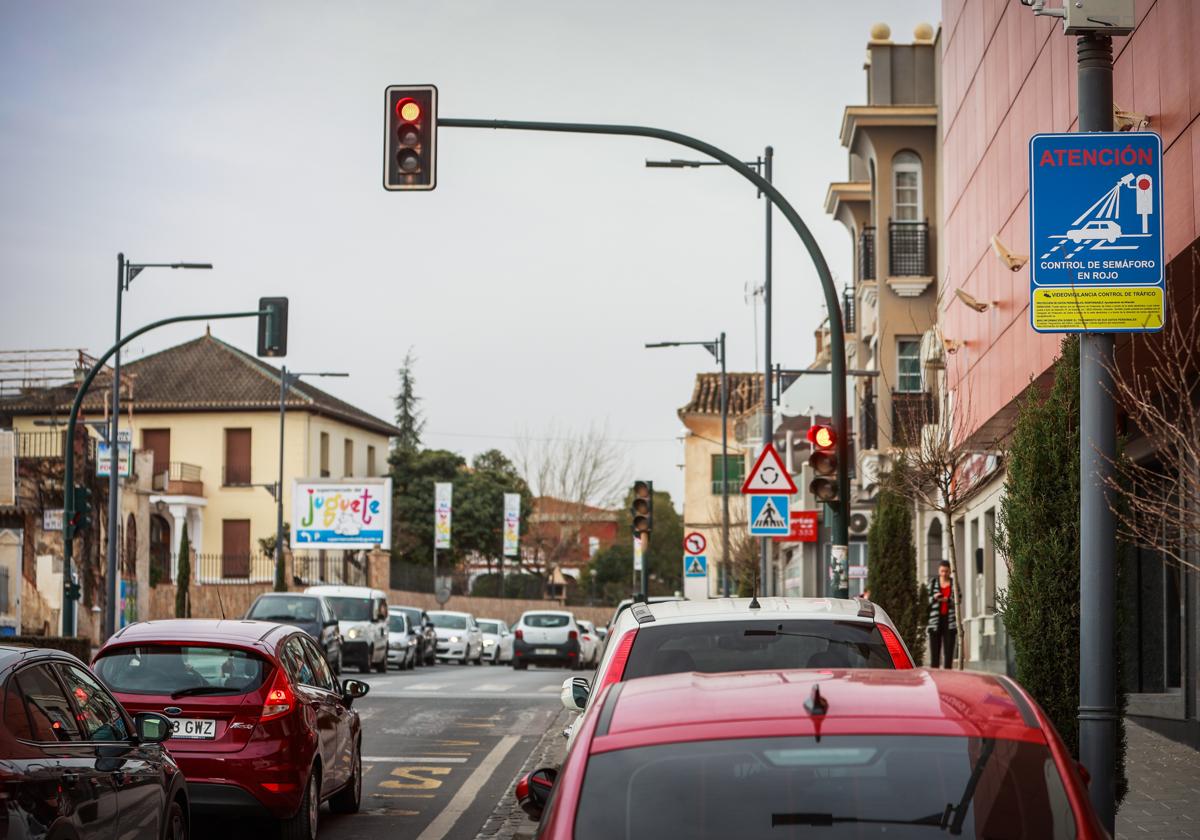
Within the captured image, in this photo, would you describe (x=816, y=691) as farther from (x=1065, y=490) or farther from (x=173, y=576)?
(x=173, y=576)

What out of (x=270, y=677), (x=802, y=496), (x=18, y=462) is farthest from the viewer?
(x=802, y=496)

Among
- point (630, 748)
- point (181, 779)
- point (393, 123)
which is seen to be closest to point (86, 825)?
point (181, 779)

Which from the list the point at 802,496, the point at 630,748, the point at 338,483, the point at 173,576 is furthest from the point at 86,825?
the point at 173,576

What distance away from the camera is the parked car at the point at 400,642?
4359cm

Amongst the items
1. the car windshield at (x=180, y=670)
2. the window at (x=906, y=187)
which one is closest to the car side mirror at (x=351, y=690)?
the car windshield at (x=180, y=670)

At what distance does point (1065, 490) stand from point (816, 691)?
7565 millimetres

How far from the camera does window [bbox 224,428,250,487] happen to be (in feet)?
266

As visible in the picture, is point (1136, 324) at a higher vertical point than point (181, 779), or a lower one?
higher

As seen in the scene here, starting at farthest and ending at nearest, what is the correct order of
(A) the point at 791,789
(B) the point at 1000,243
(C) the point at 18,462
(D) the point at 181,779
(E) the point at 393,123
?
(C) the point at 18,462 < (B) the point at 1000,243 < (E) the point at 393,123 < (D) the point at 181,779 < (A) the point at 791,789

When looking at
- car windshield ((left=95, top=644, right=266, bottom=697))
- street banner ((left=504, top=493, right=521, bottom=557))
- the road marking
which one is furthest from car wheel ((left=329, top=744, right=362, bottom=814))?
street banner ((left=504, top=493, right=521, bottom=557))

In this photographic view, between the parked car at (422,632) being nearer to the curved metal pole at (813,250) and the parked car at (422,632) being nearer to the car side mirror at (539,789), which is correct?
the curved metal pole at (813,250)

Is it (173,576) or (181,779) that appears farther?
(173,576)

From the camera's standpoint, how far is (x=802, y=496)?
55656mm

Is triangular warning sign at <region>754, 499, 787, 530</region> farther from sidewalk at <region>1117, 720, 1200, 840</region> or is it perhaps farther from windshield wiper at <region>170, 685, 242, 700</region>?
windshield wiper at <region>170, 685, 242, 700</region>
